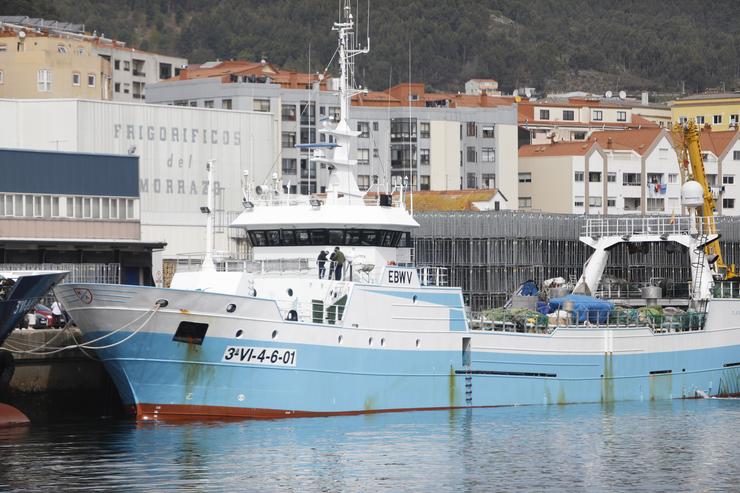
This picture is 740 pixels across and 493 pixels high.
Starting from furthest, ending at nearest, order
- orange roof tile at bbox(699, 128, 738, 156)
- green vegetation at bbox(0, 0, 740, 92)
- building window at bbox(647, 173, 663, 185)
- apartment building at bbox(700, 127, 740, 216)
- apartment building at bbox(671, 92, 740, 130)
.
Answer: green vegetation at bbox(0, 0, 740, 92) < apartment building at bbox(671, 92, 740, 130) < orange roof tile at bbox(699, 128, 738, 156) < apartment building at bbox(700, 127, 740, 216) < building window at bbox(647, 173, 663, 185)

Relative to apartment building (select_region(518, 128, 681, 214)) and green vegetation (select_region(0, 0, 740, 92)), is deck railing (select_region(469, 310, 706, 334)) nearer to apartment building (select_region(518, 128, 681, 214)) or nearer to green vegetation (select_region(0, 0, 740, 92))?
apartment building (select_region(518, 128, 681, 214))

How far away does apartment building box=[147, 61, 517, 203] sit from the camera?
9319 cm

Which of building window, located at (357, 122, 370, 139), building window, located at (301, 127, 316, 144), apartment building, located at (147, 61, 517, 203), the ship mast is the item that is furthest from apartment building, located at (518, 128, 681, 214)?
the ship mast

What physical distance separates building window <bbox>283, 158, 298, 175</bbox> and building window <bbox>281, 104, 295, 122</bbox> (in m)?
2.71

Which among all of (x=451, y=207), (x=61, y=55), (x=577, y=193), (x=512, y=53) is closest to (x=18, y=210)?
(x=451, y=207)

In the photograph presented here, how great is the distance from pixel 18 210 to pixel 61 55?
39072 mm

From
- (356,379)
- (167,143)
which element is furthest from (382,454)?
(167,143)

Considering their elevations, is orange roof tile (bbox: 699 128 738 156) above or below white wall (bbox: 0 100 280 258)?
above

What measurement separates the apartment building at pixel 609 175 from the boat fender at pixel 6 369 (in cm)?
6208

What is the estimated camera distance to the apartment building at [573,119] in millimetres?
112938

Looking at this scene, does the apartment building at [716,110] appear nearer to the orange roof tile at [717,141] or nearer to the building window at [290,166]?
the orange roof tile at [717,141]

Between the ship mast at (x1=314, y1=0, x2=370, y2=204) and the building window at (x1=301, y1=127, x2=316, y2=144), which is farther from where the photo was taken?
the building window at (x1=301, y1=127, x2=316, y2=144)

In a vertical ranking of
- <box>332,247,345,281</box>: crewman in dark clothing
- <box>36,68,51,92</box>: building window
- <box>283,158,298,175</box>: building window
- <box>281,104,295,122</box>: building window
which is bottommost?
<box>332,247,345,281</box>: crewman in dark clothing

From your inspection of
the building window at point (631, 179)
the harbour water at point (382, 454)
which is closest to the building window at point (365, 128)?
the building window at point (631, 179)
